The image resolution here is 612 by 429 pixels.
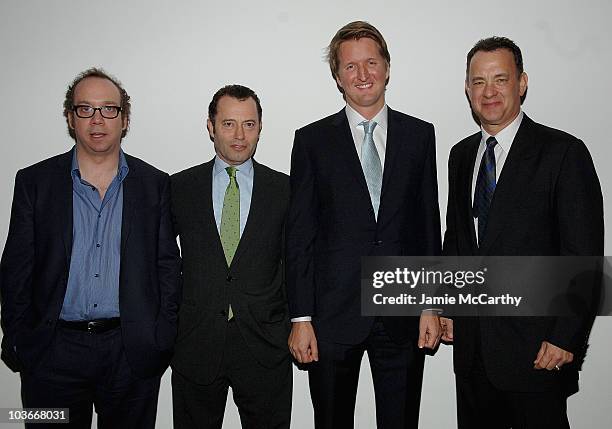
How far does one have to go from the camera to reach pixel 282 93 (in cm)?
307

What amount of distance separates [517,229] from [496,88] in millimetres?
603

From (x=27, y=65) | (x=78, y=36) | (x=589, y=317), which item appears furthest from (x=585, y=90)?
(x=27, y=65)

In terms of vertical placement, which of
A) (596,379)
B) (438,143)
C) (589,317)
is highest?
(438,143)

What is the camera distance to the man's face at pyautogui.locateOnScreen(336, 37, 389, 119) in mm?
2381

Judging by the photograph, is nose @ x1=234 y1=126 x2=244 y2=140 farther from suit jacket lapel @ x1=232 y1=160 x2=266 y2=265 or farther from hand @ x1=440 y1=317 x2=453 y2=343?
hand @ x1=440 y1=317 x2=453 y2=343

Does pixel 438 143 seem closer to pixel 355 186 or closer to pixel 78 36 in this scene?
pixel 355 186

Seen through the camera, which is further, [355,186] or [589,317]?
[355,186]

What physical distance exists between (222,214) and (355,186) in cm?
64

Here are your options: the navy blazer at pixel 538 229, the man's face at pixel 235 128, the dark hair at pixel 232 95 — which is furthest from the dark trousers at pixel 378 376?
the dark hair at pixel 232 95

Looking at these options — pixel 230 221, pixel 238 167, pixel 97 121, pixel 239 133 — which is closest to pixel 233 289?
pixel 230 221

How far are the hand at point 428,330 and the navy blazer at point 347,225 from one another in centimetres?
4

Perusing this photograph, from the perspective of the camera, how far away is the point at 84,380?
7.65ft

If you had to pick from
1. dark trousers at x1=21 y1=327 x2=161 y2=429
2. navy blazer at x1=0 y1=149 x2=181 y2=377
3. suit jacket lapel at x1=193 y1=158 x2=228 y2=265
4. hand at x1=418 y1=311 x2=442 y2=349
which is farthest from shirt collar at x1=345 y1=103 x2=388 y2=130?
dark trousers at x1=21 y1=327 x2=161 y2=429

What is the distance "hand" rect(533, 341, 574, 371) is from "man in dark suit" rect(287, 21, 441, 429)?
0.42m
